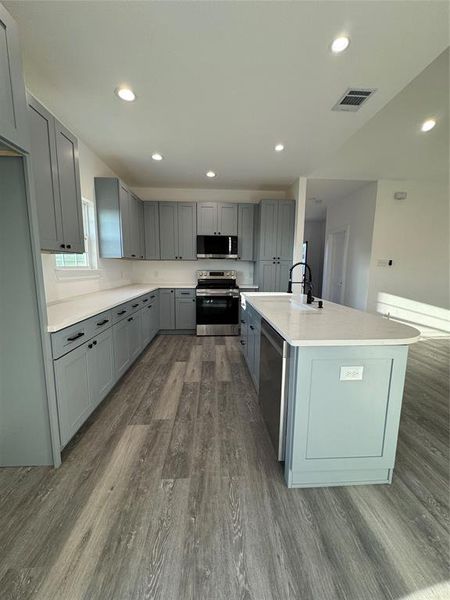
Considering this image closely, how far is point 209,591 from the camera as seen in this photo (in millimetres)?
982

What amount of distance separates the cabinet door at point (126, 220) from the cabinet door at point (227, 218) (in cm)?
161

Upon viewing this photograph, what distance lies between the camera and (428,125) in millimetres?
3719

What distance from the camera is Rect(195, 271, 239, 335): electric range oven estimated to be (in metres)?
4.36

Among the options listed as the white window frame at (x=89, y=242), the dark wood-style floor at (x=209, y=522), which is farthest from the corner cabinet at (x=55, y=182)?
the dark wood-style floor at (x=209, y=522)

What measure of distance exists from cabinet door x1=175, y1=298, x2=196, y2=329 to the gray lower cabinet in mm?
1342

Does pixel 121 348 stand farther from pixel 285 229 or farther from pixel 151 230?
pixel 285 229

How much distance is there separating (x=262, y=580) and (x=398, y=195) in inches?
226

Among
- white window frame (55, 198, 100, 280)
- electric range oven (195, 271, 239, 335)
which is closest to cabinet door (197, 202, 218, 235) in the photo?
electric range oven (195, 271, 239, 335)

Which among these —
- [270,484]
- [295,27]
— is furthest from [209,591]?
[295,27]

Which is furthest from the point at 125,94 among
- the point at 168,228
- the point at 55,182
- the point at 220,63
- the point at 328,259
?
the point at 328,259

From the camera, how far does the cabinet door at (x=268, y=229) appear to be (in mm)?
4281

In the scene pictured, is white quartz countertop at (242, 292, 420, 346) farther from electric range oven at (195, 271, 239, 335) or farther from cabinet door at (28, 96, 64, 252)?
electric range oven at (195, 271, 239, 335)

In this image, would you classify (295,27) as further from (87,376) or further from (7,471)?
(7,471)

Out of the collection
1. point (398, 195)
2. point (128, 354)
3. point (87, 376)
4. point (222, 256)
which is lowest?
point (128, 354)
